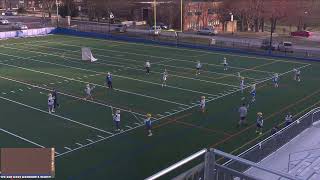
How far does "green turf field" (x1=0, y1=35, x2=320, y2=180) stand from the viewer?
16703mm

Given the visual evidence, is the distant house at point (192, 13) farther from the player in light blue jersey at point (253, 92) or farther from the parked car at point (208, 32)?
the player in light blue jersey at point (253, 92)

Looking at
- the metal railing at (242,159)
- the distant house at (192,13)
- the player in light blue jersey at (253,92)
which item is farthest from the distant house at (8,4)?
the metal railing at (242,159)

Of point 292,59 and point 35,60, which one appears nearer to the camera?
point 35,60

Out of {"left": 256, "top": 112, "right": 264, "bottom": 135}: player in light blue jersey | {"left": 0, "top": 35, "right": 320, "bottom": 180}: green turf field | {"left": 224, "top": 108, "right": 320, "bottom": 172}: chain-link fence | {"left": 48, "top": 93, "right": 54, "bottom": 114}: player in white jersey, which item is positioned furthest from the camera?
{"left": 48, "top": 93, "right": 54, "bottom": 114}: player in white jersey

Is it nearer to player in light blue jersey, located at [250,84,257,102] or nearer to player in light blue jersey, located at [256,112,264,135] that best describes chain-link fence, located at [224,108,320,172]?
player in light blue jersey, located at [256,112,264,135]

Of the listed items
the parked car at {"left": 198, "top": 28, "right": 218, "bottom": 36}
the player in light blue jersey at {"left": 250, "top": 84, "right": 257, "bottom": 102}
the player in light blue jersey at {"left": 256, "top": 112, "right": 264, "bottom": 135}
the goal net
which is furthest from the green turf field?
the parked car at {"left": 198, "top": 28, "right": 218, "bottom": 36}

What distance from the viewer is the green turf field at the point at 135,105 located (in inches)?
658

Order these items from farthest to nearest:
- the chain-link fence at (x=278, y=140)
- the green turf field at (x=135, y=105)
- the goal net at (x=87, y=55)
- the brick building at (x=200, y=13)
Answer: the brick building at (x=200, y=13) < the goal net at (x=87, y=55) < the green turf field at (x=135, y=105) < the chain-link fence at (x=278, y=140)

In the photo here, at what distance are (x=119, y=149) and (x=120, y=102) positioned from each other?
7.11 meters

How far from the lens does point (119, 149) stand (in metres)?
17.1

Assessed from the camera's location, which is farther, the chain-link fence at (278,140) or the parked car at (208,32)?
the parked car at (208,32)

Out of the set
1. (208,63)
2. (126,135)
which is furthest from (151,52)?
(126,135)

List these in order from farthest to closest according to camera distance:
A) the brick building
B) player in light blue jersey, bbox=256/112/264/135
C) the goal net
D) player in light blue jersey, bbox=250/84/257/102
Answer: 1. the brick building
2. the goal net
3. player in light blue jersey, bbox=250/84/257/102
4. player in light blue jersey, bbox=256/112/264/135

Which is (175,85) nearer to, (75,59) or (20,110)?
(20,110)
